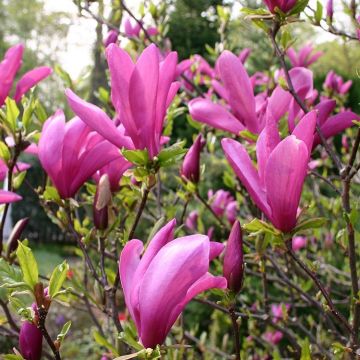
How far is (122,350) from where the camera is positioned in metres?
0.98

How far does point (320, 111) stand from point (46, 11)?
2120cm

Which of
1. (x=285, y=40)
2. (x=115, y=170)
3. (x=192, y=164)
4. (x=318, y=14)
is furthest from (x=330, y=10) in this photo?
(x=115, y=170)

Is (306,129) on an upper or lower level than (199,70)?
upper

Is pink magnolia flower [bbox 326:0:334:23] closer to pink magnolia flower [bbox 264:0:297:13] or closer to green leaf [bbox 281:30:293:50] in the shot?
green leaf [bbox 281:30:293:50]

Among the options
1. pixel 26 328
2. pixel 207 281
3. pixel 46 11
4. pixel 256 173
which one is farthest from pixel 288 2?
pixel 46 11

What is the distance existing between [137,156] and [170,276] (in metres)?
0.24

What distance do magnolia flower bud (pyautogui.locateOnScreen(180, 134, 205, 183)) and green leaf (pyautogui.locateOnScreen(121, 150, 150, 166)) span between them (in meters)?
0.30

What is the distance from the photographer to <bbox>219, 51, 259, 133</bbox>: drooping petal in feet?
3.21

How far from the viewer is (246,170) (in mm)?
770

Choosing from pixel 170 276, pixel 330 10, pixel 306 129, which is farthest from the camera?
pixel 330 10

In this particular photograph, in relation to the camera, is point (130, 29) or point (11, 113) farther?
point (130, 29)

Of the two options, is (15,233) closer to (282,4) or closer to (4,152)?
(4,152)

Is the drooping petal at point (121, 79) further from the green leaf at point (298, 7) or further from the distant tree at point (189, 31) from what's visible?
the distant tree at point (189, 31)

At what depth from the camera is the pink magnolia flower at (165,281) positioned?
0.62m
